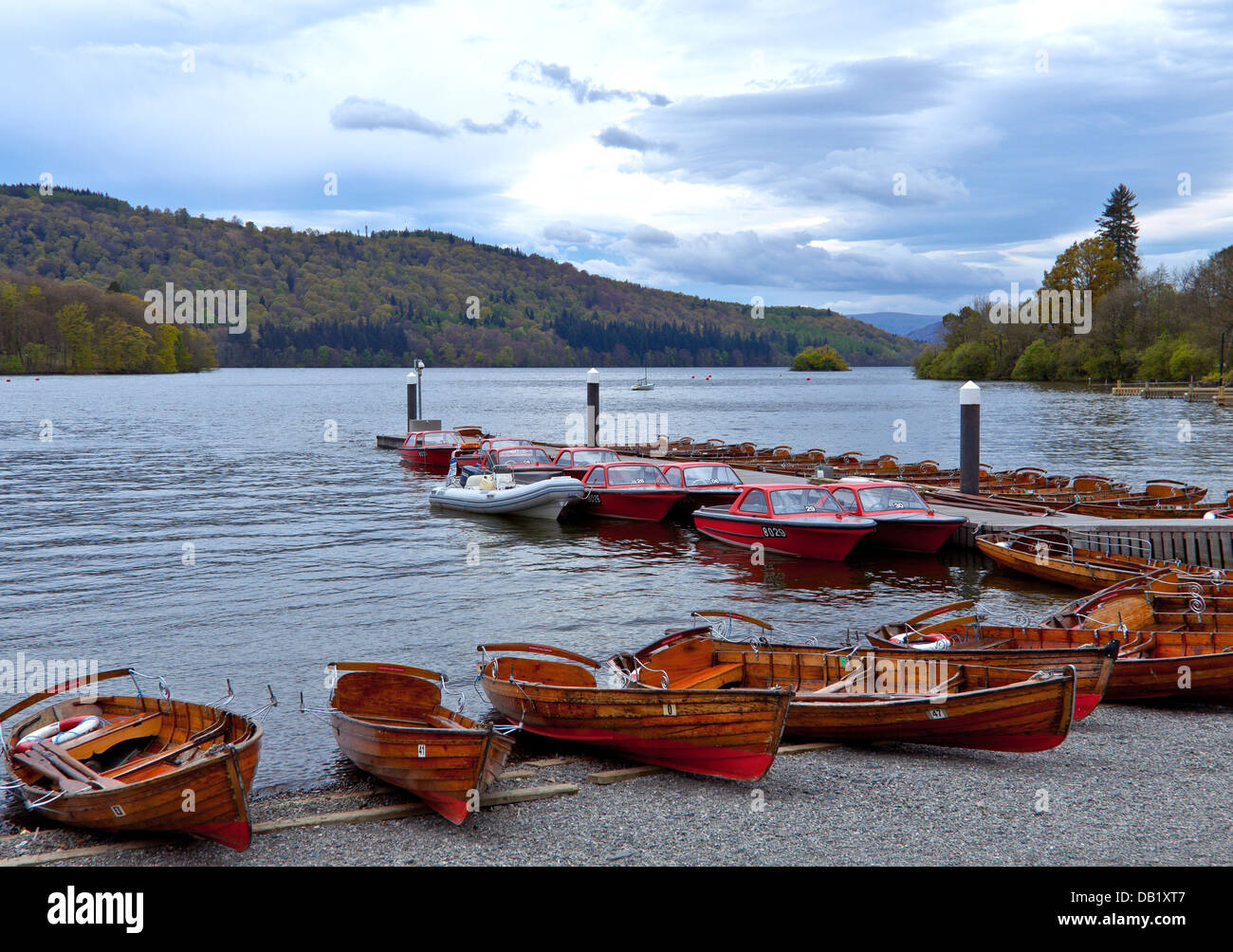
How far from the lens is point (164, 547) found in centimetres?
2670

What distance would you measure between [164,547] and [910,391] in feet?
465

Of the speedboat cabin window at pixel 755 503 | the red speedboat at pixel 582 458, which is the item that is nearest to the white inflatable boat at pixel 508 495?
the red speedboat at pixel 582 458

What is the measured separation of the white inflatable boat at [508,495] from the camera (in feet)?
99.1

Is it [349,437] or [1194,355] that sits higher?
[1194,355]

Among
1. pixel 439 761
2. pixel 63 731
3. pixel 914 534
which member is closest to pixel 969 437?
pixel 914 534

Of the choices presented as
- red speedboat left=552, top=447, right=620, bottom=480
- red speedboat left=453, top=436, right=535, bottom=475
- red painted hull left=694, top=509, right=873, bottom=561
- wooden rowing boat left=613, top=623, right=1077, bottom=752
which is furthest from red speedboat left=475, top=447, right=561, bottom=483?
wooden rowing boat left=613, top=623, right=1077, bottom=752

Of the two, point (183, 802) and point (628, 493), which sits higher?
point (628, 493)

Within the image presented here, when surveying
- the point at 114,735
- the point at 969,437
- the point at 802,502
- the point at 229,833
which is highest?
the point at 969,437

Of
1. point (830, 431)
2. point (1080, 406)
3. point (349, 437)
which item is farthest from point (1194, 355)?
point (349, 437)

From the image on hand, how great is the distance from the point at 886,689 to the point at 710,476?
742 inches

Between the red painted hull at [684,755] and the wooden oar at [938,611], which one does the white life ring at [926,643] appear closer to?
→ the wooden oar at [938,611]

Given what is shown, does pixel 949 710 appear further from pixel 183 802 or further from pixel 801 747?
pixel 183 802

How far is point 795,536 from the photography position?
24141 millimetres
